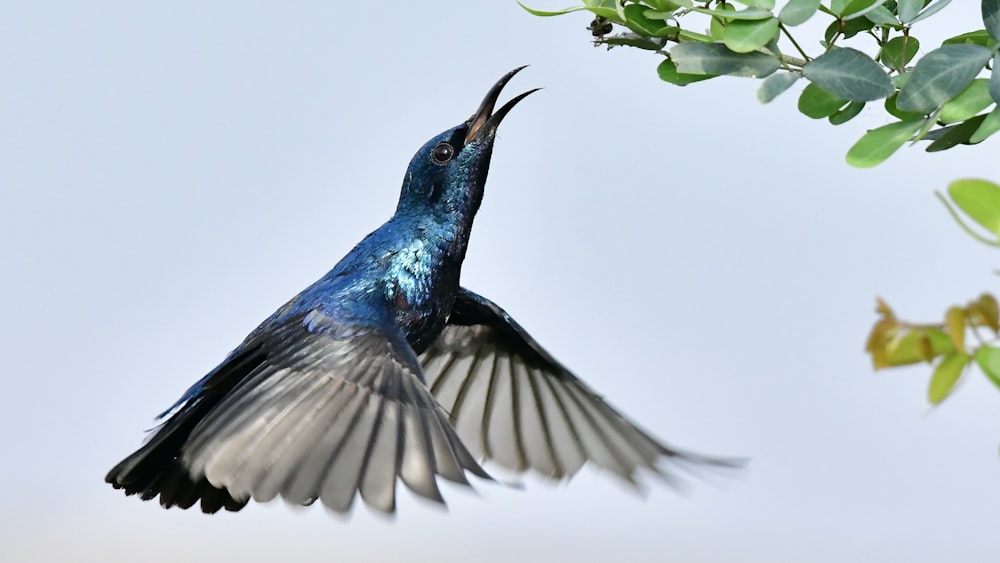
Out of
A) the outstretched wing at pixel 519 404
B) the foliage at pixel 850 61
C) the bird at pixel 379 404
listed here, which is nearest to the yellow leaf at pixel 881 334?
the foliage at pixel 850 61

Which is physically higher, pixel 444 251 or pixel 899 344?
pixel 444 251

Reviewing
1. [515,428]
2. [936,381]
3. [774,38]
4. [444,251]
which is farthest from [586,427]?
[936,381]

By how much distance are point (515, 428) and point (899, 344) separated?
1.87 metres

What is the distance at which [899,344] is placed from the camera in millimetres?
725

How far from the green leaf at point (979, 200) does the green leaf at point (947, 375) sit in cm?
9

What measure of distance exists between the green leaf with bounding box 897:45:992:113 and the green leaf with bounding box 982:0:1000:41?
18mm

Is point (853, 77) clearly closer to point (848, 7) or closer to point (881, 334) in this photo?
point (848, 7)

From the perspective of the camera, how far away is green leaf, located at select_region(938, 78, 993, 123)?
1.11 meters

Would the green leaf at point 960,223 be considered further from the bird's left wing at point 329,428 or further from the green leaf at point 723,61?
the bird's left wing at point 329,428

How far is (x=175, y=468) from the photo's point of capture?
1.96 metres

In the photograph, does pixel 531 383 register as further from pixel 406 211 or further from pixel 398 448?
pixel 398 448

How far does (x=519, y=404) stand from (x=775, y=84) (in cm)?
150

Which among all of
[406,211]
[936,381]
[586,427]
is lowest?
[936,381]

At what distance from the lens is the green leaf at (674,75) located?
124 cm
